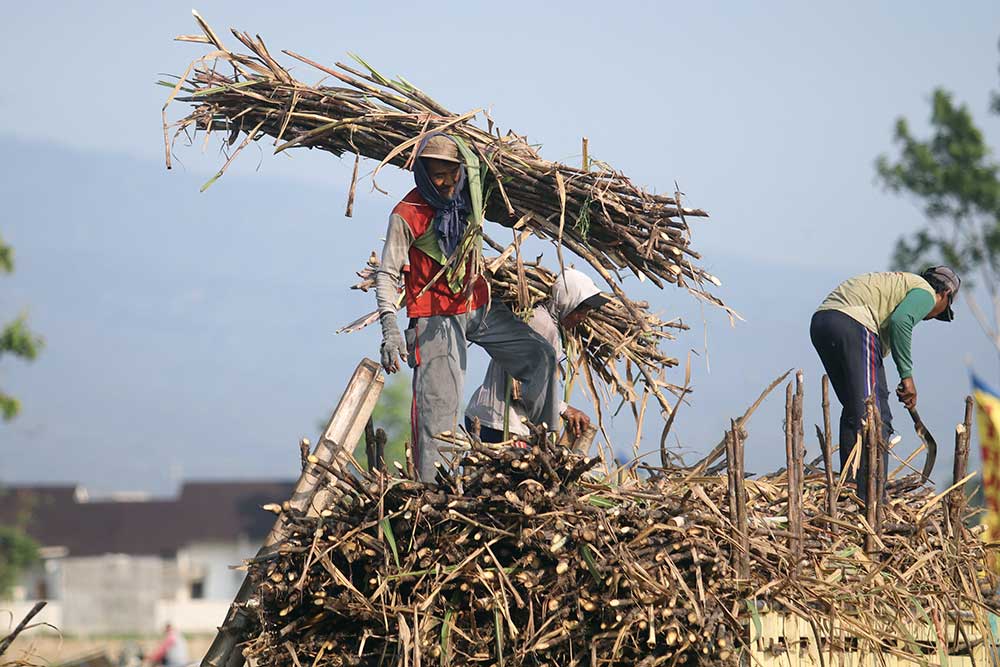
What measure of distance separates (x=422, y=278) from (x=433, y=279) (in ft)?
0.60

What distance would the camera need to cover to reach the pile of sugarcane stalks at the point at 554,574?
4379 mm

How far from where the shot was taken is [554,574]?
175 inches

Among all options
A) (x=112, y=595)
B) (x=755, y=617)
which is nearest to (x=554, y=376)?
(x=755, y=617)

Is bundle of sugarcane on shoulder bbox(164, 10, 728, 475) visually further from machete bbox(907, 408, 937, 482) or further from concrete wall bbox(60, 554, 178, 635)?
concrete wall bbox(60, 554, 178, 635)

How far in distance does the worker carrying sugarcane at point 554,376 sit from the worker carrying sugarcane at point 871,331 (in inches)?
42.7

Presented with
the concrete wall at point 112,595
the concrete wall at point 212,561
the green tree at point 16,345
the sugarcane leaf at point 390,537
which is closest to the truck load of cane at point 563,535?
the sugarcane leaf at point 390,537

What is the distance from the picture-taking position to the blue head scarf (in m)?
5.30

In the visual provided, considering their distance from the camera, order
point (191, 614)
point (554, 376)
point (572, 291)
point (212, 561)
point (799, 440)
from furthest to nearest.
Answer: point (212, 561) → point (191, 614) → point (572, 291) → point (554, 376) → point (799, 440)

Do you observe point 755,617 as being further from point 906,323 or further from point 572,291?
point 906,323

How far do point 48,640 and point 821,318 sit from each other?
39265mm

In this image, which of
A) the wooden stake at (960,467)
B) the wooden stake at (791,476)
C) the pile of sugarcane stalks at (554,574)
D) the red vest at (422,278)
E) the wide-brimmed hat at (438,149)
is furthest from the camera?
the wooden stake at (960,467)

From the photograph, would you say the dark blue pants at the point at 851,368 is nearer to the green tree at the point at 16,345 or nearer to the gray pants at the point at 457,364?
the gray pants at the point at 457,364

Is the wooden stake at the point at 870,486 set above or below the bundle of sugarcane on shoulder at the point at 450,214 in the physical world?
below

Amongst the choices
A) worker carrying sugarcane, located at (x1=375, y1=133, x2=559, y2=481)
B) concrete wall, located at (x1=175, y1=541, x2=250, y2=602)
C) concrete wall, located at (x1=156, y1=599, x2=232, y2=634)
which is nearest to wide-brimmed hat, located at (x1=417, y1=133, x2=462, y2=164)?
worker carrying sugarcane, located at (x1=375, y1=133, x2=559, y2=481)
